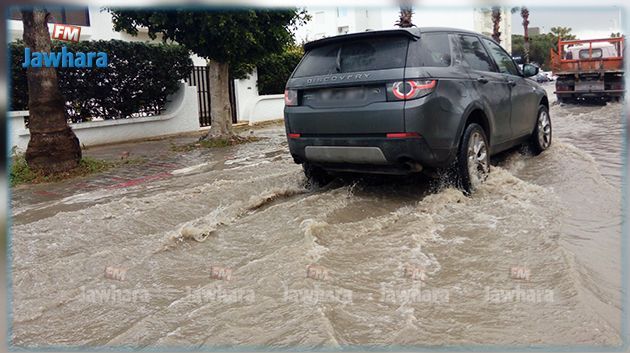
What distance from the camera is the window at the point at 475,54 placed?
18.1 ft

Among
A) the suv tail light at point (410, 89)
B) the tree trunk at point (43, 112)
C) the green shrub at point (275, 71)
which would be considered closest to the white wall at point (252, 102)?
the green shrub at point (275, 71)

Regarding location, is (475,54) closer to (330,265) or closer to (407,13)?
(407,13)

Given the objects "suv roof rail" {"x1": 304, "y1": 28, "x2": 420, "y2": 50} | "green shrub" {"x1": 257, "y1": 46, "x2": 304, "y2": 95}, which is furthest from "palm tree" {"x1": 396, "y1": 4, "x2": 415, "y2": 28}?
"green shrub" {"x1": 257, "y1": 46, "x2": 304, "y2": 95}

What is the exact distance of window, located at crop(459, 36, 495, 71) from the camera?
18.1 feet

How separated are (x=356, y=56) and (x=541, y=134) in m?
3.65


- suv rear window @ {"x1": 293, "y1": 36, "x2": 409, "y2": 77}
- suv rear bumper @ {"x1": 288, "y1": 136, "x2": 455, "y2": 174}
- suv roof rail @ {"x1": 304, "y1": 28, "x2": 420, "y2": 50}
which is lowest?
suv rear bumper @ {"x1": 288, "y1": 136, "x2": 455, "y2": 174}

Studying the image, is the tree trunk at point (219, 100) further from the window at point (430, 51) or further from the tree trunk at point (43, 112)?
the window at point (430, 51)

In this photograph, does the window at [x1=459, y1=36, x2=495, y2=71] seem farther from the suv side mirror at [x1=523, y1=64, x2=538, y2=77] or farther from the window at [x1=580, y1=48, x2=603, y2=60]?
the window at [x1=580, y1=48, x2=603, y2=60]

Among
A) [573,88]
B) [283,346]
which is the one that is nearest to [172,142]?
[283,346]

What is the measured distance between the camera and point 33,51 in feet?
25.1

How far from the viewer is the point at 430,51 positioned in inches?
194

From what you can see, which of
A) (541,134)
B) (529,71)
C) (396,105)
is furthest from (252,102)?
(396,105)

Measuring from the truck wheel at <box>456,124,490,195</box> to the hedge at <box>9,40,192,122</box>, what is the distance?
870 cm

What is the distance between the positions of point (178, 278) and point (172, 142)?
901 centimetres
